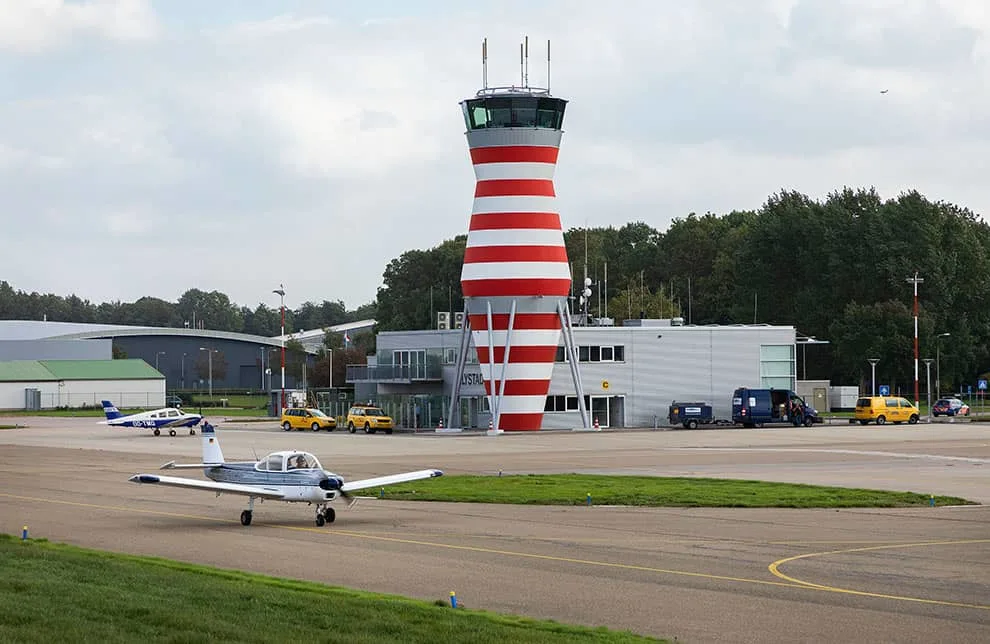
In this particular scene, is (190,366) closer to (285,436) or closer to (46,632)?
(285,436)

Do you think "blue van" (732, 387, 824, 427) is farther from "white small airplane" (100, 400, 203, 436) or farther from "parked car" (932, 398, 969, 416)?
"white small airplane" (100, 400, 203, 436)

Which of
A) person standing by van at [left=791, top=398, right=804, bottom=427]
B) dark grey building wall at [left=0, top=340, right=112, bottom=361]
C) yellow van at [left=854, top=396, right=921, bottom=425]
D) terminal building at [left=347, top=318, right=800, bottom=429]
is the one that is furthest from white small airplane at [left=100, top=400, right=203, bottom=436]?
dark grey building wall at [left=0, top=340, right=112, bottom=361]

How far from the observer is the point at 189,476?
47812mm

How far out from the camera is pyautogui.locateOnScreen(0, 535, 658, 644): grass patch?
1521 cm

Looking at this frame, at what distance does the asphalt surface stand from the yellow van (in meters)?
34.6

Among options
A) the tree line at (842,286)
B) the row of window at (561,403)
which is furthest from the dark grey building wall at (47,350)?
the row of window at (561,403)

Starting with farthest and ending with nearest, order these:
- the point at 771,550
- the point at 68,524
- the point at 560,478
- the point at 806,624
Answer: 1. the point at 560,478
2. the point at 68,524
3. the point at 771,550
4. the point at 806,624

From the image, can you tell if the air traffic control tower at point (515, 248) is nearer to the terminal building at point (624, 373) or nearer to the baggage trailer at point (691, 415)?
the terminal building at point (624, 373)

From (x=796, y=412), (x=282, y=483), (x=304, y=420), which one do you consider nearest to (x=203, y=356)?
(x=304, y=420)

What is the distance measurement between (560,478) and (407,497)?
23.2ft

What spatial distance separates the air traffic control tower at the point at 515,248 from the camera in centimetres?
7956

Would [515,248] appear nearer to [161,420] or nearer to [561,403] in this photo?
[561,403]

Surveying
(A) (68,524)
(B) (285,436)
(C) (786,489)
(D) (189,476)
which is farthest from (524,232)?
(A) (68,524)

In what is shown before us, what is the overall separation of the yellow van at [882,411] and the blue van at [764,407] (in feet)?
16.2
